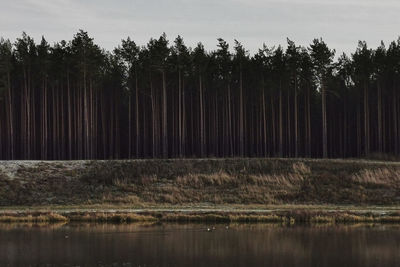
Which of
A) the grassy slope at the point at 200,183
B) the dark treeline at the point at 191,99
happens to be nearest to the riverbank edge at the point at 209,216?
the grassy slope at the point at 200,183

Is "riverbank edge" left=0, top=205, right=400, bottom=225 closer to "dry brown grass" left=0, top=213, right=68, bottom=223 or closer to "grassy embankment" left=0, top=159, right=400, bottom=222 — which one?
"dry brown grass" left=0, top=213, right=68, bottom=223

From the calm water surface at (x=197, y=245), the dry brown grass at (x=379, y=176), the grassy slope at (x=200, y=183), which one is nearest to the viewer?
the calm water surface at (x=197, y=245)

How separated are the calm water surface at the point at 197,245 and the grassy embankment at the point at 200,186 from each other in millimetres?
7361

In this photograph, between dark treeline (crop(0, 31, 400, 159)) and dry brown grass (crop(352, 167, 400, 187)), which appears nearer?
dry brown grass (crop(352, 167, 400, 187))

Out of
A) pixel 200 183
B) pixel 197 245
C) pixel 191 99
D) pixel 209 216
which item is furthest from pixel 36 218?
pixel 191 99

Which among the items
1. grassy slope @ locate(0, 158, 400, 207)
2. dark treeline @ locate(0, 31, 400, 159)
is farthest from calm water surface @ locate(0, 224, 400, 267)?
dark treeline @ locate(0, 31, 400, 159)

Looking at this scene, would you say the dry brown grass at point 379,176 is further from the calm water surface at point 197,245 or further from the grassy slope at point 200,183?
the calm water surface at point 197,245

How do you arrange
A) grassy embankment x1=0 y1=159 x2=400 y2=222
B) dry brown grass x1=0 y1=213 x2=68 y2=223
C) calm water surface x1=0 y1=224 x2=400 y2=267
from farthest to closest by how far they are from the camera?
grassy embankment x1=0 y1=159 x2=400 y2=222 < dry brown grass x1=0 y1=213 x2=68 y2=223 < calm water surface x1=0 y1=224 x2=400 y2=267

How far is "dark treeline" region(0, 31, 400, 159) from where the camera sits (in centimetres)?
8194

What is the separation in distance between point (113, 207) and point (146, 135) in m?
41.7

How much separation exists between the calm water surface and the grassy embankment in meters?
7.36

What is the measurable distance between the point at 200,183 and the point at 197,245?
1048 inches

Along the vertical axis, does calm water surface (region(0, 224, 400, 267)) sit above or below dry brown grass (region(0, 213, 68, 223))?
below

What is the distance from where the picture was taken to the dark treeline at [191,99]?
269 feet
